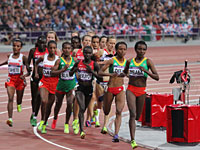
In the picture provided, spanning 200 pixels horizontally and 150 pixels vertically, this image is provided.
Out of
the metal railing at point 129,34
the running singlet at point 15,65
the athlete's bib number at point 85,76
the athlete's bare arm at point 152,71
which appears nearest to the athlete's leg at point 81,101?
the athlete's bib number at point 85,76

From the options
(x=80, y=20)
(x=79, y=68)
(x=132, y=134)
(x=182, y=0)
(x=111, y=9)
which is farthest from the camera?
(x=182, y=0)

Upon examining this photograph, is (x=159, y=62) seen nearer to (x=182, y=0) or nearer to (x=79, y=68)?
(x=182, y=0)

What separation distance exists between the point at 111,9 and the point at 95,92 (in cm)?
1899

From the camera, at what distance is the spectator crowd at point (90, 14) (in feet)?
86.6

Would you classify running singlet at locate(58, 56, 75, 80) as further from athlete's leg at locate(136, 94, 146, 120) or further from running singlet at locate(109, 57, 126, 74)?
athlete's leg at locate(136, 94, 146, 120)

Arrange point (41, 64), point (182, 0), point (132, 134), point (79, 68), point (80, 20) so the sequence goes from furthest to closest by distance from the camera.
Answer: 1. point (182, 0)
2. point (80, 20)
3. point (41, 64)
4. point (79, 68)
5. point (132, 134)

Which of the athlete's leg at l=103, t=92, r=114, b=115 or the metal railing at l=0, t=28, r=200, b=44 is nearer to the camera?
the athlete's leg at l=103, t=92, r=114, b=115

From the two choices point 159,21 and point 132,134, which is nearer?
point 132,134

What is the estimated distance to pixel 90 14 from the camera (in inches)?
1171

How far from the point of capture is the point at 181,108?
1064 cm

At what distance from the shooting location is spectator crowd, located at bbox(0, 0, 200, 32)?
26.4m

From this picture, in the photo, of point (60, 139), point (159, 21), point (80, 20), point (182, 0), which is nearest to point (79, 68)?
point (60, 139)

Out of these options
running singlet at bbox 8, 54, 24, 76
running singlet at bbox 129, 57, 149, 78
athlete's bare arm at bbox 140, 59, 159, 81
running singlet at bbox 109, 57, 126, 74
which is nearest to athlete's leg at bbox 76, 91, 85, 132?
running singlet at bbox 109, 57, 126, 74

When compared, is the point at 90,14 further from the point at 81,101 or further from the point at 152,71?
the point at 152,71
